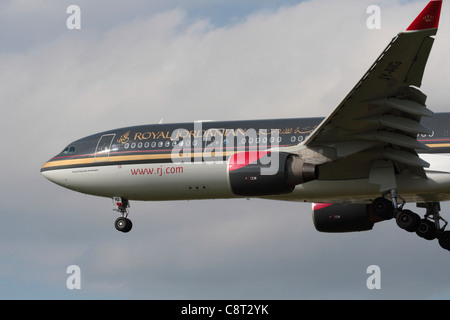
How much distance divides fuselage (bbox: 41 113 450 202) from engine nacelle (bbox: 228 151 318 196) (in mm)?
247

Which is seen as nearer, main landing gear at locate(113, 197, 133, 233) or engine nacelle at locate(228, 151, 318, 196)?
engine nacelle at locate(228, 151, 318, 196)

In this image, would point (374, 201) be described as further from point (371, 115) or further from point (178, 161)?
point (178, 161)

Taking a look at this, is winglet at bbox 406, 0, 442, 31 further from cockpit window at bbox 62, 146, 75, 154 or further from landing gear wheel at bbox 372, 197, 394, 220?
cockpit window at bbox 62, 146, 75, 154

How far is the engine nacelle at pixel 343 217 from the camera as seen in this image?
111 feet

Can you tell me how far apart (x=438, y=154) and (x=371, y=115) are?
12.3 ft

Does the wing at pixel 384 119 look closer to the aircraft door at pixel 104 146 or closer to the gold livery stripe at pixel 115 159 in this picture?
the gold livery stripe at pixel 115 159

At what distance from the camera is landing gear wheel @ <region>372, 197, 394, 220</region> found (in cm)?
2905

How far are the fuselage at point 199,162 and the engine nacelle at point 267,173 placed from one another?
247mm

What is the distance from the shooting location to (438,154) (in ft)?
94.8

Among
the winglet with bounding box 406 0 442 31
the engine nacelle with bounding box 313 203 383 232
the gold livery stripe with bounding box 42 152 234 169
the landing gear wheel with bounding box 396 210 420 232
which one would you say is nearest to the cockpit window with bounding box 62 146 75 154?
the gold livery stripe with bounding box 42 152 234 169

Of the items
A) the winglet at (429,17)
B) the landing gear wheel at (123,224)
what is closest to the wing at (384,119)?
the winglet at (429,17)

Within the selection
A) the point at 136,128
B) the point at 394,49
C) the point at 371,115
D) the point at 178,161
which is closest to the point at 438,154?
the point at 371,115

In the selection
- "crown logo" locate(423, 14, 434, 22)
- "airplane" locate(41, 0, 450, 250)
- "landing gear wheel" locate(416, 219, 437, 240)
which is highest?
"crown logo" locate(423, 14, 434, 22)

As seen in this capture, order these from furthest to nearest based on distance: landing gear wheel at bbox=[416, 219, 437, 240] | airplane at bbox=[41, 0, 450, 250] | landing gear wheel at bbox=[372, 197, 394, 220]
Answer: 1. landing gear wheel at bbox=[416, 219, 437, 240]
2. landing gear wheel at bbox=[372, 197, 394, 220]
3. airplane at bbox=[41, 0, 450, 250]
